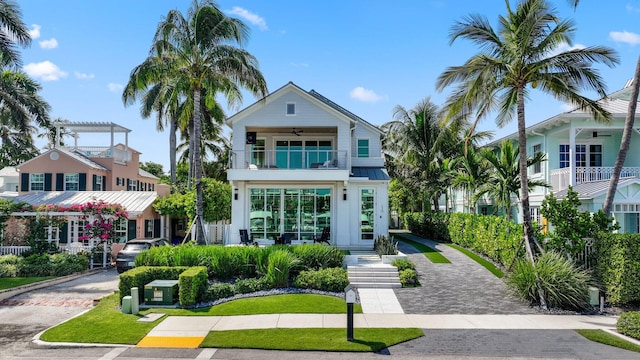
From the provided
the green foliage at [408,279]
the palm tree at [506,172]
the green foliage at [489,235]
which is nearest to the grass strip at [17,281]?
the green foliage at [408,279]

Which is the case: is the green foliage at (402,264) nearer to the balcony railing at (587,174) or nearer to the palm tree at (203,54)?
the palm tree at (203,54)

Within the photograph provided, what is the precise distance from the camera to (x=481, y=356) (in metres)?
8.79

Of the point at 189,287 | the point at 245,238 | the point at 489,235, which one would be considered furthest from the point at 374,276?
the point at 245,238

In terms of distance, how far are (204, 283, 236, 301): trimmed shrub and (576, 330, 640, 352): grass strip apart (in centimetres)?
993

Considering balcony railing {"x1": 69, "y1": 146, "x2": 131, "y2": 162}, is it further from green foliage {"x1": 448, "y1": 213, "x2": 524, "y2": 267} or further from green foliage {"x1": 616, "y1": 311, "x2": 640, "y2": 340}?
green foliage {"x1": 616, "y1": 311, "x2": 640, "y2": 340}

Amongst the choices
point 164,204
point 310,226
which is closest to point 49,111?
point 164,204

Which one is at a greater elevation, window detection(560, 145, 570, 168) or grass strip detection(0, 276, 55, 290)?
window detection(560, 145, 570, 168)

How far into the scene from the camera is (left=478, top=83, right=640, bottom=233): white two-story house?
64.8 feet

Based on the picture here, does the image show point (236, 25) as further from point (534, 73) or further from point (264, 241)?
point (534, 73)

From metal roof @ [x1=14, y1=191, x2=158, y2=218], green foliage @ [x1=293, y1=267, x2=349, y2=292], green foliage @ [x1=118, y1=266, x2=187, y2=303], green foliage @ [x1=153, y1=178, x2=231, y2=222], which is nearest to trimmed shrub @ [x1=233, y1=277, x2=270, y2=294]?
green foliage @ [x1=293, y1=267, x2=349, y2=292]

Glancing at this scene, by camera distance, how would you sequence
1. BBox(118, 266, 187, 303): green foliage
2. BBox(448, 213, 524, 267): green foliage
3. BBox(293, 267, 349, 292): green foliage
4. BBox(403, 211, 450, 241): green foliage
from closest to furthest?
BBox(118, 266, 187, 303): green foliage
BBox(293, 267, 349, 292): green foliage
BBox(448, 213, 524, 267): green foliage
BBox(403, 211, 450, 241): green foliage

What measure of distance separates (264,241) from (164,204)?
26.9ft

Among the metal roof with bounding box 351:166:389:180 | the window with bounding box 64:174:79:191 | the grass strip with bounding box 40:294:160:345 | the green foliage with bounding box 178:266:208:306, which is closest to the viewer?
the grass strip with bounding box 40:294:160:345

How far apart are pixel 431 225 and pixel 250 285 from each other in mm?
17075
